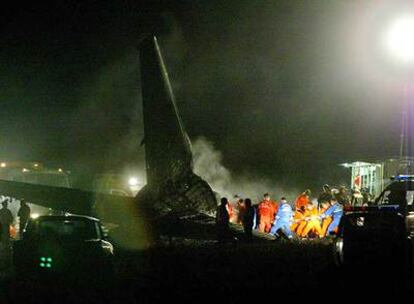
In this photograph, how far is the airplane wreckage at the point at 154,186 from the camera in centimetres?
2305

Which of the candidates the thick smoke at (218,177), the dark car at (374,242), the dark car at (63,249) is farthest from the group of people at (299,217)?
the dark car at (63,249)

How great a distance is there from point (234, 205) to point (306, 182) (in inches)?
739

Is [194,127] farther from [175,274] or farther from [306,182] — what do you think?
[175,274]

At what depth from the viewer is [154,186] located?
927 inches

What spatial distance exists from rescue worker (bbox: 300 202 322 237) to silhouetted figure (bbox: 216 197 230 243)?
4678 millimetres

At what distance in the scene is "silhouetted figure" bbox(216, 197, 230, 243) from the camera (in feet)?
69.3

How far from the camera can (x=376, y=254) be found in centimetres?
1405

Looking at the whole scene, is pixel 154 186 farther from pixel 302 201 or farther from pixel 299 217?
pixel 302 201

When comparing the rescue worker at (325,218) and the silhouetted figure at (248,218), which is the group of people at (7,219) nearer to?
the silhouetted figure at (248,218)

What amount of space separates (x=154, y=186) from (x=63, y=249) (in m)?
10.9

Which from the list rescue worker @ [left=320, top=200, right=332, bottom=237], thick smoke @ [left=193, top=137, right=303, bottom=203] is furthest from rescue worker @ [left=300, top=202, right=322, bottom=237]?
thick smoke @ [left=193, top=137, right=303, bottom=203]

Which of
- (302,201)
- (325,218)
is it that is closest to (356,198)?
(302,201)

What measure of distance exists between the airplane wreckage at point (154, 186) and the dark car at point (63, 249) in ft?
28.8

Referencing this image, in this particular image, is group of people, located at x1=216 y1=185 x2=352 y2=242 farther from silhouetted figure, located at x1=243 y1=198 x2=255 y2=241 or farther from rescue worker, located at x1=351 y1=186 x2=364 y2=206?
rescue worker, located at x1=351 y1=186 x2=364 y2=206
